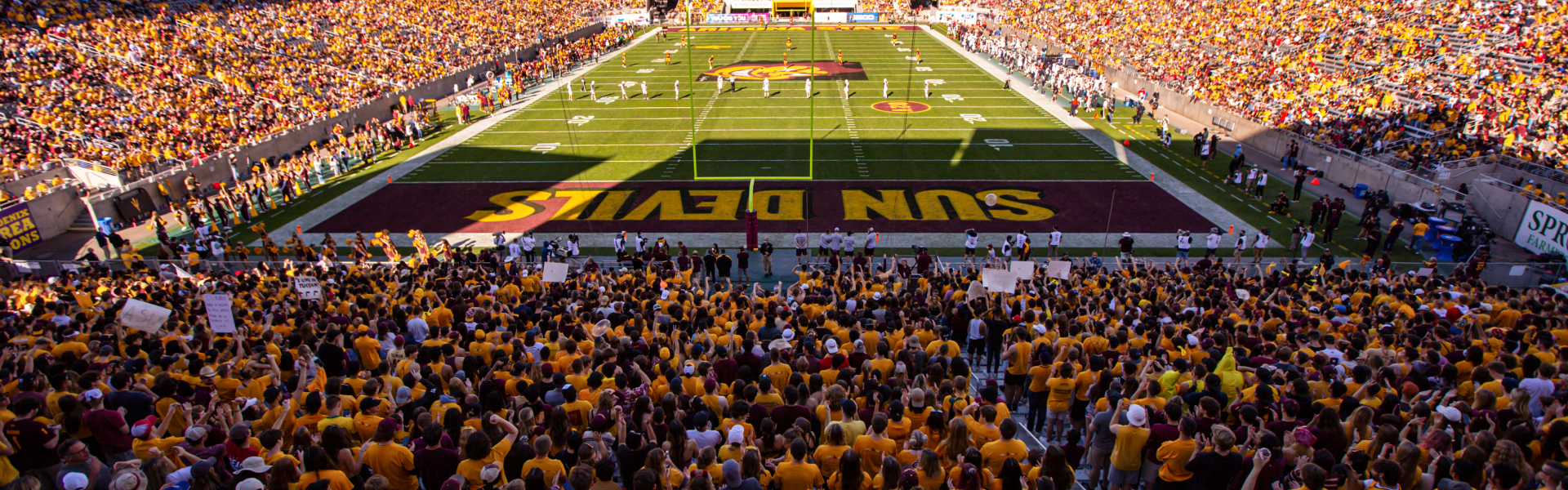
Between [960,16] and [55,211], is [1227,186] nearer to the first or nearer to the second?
[55,211]

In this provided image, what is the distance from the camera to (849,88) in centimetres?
4044

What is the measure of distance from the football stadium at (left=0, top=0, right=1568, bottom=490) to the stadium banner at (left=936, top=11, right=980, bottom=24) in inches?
905

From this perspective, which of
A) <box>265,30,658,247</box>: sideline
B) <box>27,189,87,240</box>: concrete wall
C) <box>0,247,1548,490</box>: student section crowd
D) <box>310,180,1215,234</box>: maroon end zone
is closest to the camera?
<box>0,247,1548,490</box>: student section crowd

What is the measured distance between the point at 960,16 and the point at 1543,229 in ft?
195

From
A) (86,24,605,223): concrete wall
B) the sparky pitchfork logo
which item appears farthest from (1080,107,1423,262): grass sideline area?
(86,24,605,223): concrete wall

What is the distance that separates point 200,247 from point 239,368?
43.1ft

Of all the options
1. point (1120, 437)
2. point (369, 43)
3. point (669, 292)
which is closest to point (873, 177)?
point (669, 292)

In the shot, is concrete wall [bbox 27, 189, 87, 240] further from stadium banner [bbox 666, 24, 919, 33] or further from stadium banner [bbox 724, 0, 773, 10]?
stadium banner [bbox 724, 0, 773, 10]

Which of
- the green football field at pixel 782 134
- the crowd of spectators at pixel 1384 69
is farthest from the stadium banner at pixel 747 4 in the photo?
the crowd of spectators at pixel 1384 69

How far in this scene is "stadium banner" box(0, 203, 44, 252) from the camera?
1809cm

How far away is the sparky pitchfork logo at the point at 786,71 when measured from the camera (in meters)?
44.2

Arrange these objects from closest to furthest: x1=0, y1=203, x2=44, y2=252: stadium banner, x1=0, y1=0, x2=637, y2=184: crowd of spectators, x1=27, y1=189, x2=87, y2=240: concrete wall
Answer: x1=0, y1=203, x2=44, y2=252: stadium banner < x1=27, y1=189, x2=87, y2=240: concrete wall < x1=0, y1=0, x2=637, y2=184: crowd of spectators

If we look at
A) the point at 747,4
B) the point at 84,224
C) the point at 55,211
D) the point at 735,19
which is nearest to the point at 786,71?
the point at 735,19

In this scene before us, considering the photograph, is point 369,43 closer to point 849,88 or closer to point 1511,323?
point 849,88
